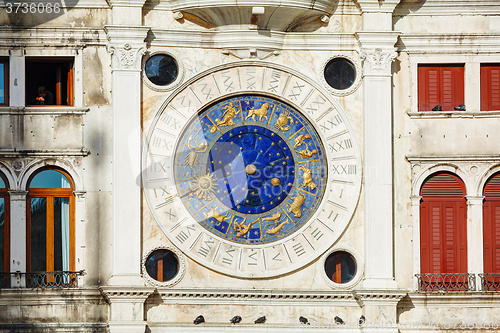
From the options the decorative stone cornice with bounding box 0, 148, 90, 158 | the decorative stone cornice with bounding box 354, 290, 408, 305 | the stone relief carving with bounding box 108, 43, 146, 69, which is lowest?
the decorative stone cornice with bounding box 354, 290, 408, 305

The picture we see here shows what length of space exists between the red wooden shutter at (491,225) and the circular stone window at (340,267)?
9.27ft

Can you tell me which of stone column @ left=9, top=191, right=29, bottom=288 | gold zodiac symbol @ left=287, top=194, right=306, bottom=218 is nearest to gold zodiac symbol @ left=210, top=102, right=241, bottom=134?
gold zodiac symbol @ left=287, top=194, right=306, bottom=218

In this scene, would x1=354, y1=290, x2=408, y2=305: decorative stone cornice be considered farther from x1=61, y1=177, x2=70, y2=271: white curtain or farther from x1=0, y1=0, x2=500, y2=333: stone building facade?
x1=61, y1=177, x2=70, y2=271: white curtain

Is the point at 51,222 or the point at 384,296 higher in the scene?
the point at 51,222

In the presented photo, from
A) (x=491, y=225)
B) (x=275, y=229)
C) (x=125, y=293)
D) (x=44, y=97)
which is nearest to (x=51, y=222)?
(x=125, y=293)

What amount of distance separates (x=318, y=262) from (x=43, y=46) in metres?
7.22

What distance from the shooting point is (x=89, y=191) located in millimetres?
22906

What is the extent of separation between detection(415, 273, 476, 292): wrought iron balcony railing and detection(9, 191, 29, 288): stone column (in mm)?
8121

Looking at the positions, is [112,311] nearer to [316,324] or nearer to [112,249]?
[112,249]

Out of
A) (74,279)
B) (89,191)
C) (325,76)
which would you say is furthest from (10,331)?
(325,76)

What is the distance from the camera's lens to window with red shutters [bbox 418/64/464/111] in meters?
23.5

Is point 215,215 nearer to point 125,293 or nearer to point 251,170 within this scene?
point 251,170

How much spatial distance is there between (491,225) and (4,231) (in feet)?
33.2

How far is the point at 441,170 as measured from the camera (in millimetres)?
23266
